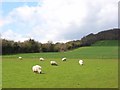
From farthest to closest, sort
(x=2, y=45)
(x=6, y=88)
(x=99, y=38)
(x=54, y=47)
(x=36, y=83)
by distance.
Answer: (x=99, y=38)
(x=54, y=47)
(x=2, y=45)
(x=36, y=83)
(x=6, y=88)

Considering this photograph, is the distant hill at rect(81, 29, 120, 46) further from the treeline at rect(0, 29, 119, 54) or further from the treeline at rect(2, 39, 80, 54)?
the treeline at rect(2, 39, 80, 54)

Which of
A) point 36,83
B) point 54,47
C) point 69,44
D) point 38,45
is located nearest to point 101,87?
point 36,83

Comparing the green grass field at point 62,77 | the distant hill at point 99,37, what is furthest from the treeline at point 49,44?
the green grass field at point 62,77

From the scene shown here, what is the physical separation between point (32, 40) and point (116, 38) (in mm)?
38689

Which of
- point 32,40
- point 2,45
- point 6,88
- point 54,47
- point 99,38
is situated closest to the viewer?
point 6,88

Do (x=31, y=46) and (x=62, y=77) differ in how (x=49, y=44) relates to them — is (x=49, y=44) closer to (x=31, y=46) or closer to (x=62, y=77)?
(x=31, y=46)

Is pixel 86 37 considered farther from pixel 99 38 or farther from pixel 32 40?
pixel 32 40

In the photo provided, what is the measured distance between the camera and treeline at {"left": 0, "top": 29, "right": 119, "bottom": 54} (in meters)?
95.6

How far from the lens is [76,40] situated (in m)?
142

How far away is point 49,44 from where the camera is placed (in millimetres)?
119250

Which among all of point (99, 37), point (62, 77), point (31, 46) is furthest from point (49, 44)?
point (62, 77)

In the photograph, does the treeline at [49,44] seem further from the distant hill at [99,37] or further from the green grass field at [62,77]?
the green grass field at [62,77]

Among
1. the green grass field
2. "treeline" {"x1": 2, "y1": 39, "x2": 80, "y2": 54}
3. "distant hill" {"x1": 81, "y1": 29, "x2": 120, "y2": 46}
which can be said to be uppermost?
"distant hill" {"x1": 81, "y1": 29, "x2": 120, "y2": 46}

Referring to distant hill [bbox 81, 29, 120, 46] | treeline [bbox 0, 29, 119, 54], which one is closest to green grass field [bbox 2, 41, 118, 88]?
treeline [bbox 0, 29, 119, 54]
